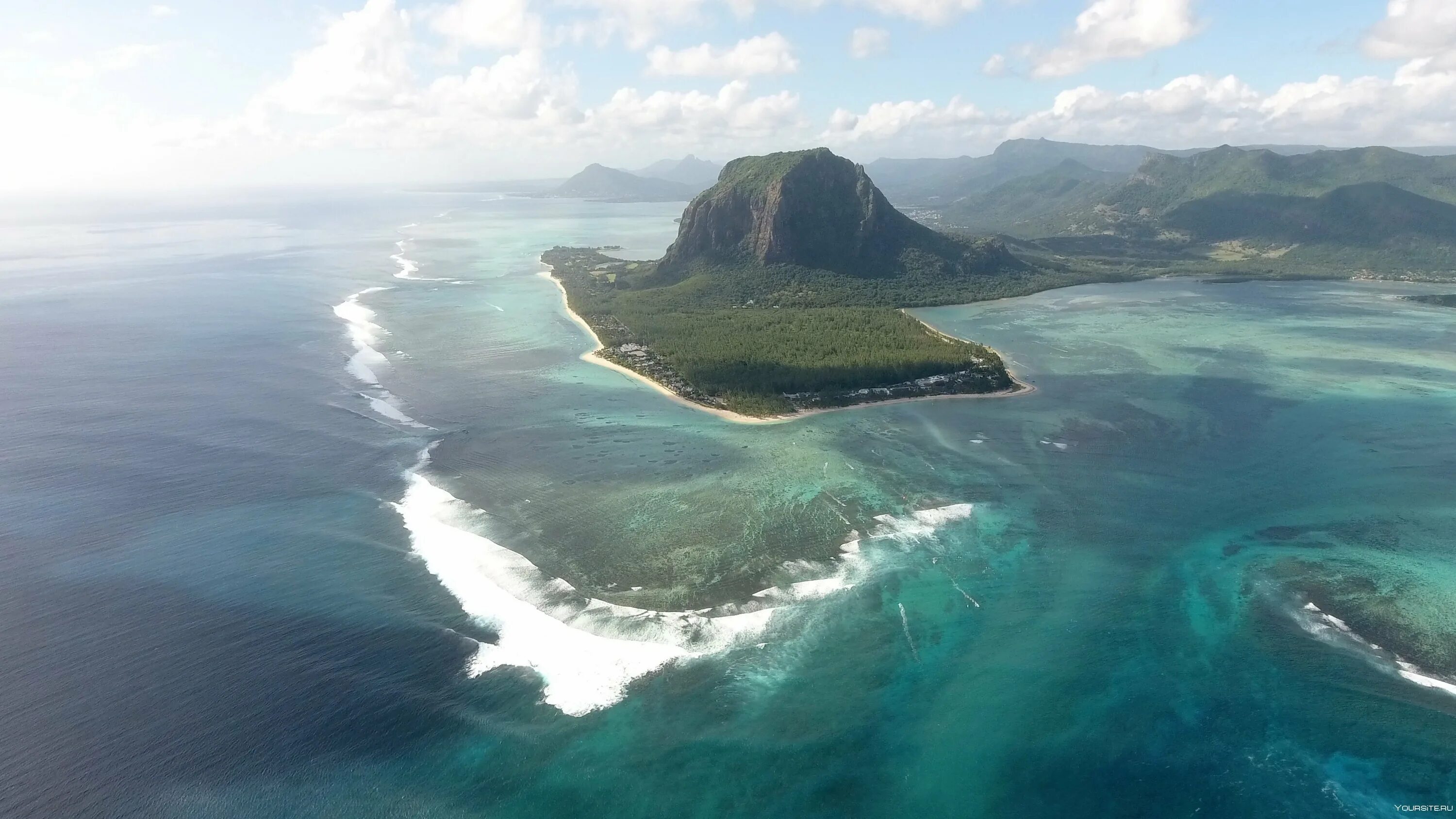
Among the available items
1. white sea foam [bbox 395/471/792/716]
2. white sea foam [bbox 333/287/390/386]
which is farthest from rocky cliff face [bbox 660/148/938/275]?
white sea foam [bbox 395/471/792/716]

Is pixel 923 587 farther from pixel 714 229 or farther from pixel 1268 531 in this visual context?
pixel 714 229

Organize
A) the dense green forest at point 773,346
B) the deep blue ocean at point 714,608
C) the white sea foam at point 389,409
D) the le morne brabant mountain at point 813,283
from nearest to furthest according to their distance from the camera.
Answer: the deep blue ocean at point 714,608 → the white sea foam at point 389,409 → the dense green forest at point 773,346 → the le morne brabant mountain at point 813,283

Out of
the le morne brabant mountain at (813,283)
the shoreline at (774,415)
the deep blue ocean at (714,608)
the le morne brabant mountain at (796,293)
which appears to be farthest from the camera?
the le morne brabant mountain at (813,283)

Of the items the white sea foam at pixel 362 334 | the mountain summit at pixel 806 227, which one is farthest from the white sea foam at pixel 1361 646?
the mountain summit at pixel 806 227

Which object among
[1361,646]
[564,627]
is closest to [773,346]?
[564,627]

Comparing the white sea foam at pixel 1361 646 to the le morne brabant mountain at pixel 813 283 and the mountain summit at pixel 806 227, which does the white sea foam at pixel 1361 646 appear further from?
the mountain summit at pixel 806 227
